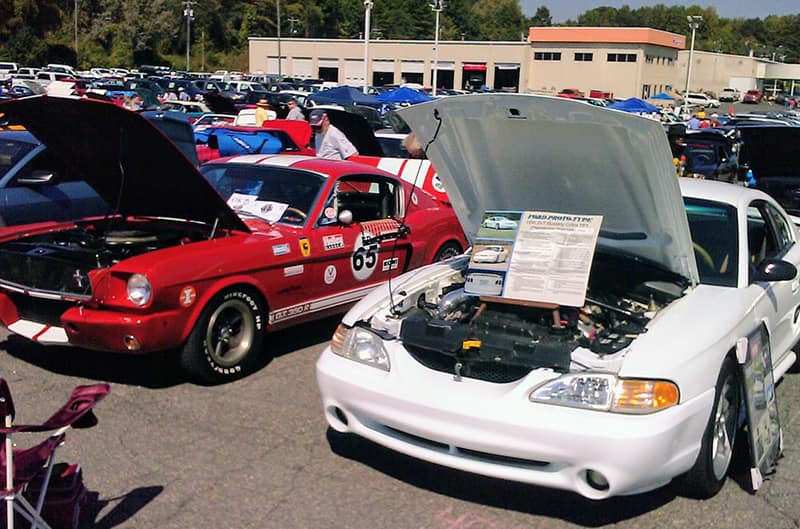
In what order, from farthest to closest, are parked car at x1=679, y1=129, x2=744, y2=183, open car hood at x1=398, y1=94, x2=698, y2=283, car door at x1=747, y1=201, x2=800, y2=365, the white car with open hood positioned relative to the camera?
1. parked car at x1=679, y1=129, x2=744, y2=183
2. car door at x1=747, y1=201, x2=800, y2=365
3. open car hood at x1=398, y1=94, x2=698, y2=283
4. the white car with open hood

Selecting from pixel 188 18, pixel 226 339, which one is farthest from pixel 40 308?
pixel 188 18

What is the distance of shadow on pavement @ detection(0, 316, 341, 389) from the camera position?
582 centimetres

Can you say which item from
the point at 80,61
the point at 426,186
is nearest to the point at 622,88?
the point at 80,61

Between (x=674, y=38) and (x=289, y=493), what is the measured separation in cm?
9648

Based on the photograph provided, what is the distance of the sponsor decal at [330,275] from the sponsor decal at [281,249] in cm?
45

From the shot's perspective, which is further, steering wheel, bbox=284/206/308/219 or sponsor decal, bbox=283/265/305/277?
steering wheel, bbox=284/206/308/219

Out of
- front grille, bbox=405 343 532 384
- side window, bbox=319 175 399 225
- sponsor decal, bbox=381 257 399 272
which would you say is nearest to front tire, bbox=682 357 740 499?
front grille, bbox=405 343 532 384

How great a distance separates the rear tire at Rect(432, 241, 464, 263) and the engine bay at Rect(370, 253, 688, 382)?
2.36 meters

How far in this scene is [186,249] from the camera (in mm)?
5625

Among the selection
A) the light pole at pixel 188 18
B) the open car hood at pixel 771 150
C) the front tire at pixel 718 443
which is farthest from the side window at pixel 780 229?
the light pole at pixel 188 18

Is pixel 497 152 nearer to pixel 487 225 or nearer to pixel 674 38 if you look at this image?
pixel 487 225

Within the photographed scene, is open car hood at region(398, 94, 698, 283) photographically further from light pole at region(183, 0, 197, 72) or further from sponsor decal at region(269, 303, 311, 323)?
light pole at region(183, 0, 197, 72)

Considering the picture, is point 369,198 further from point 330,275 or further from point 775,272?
point 775,272

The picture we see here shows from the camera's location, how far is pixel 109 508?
3967 mm
